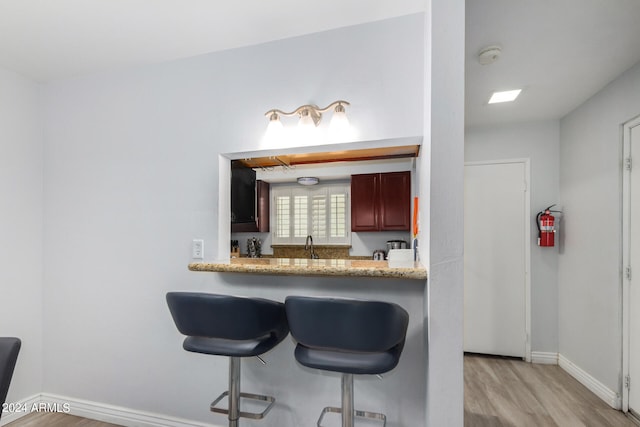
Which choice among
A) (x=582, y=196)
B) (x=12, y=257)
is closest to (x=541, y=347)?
(x=582, y=196)

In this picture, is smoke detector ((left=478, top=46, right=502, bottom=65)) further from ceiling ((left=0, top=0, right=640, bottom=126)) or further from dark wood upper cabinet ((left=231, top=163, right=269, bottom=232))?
dark wood upper cabinet ((left=231, top=163, right=269, bottom=232))

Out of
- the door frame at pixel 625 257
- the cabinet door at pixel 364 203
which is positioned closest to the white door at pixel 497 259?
the door frame at pixel 625 257

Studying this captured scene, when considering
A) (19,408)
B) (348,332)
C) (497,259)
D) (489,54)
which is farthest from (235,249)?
(497,259)

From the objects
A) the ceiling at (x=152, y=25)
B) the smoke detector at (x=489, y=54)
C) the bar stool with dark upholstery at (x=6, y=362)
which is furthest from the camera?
the smoke detector at (x=489, y=54)

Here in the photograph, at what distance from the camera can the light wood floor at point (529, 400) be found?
2156 mm

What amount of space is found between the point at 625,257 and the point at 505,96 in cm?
150

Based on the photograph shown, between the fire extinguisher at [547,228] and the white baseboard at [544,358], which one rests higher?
the fire extinguisher at [547,228]

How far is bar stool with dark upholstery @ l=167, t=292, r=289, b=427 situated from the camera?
139 centimetres

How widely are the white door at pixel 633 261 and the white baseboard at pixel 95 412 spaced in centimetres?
284

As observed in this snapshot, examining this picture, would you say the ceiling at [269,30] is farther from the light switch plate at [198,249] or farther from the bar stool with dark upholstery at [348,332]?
the bar stool with dark upholstery at [348,332]

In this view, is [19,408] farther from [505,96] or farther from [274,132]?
[505,96]

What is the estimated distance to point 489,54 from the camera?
196 centimetres

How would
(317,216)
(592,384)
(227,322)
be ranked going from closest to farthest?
(227,322) → (317,216) → (592,384)

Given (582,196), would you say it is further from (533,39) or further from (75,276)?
(75,276)
